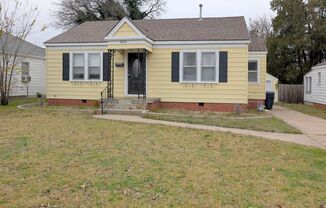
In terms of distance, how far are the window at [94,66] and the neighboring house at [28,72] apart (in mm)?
8061

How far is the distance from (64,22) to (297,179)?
1479 inches

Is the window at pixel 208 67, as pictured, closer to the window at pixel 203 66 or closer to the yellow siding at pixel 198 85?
the window at pixel 203 66

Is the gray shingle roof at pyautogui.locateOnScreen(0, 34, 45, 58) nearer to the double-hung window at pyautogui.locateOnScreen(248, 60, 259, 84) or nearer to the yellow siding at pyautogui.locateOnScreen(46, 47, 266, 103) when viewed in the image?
the yellow siding at pyautogui.locateOnScreen(46, 47, 266, 103)

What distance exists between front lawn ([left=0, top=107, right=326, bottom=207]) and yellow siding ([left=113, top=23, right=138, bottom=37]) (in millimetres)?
7433

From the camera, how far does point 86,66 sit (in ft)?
59.6

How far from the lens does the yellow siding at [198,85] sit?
1636 centimetres

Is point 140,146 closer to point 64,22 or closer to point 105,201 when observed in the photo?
point 105,201

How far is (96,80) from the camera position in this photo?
18125mm

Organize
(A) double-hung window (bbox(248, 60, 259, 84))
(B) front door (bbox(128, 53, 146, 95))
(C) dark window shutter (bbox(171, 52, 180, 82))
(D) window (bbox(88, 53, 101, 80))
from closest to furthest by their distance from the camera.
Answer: (C) dark window shutter (bbox(171, 52, 180, 82))
(B) front door (bbox(128, 53, 146, 95))
(D) window (bbox(88, 53, 101, 80))
(A) double-hung window (bbox(248, 60, 259, 84))

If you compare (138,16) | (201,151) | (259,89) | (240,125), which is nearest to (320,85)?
(259,89)

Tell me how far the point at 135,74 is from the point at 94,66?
88.7 inches

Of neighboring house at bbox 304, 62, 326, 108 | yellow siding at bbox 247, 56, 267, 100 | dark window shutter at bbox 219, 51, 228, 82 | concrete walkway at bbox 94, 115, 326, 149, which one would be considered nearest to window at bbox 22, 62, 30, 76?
dark window shutter at bbox 219, 51, 228, 82

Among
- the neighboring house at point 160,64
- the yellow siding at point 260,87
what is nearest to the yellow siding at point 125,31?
the neighboring house at point 160,64

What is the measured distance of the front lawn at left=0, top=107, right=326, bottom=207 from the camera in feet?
16.1
